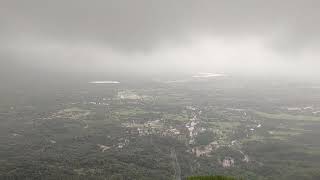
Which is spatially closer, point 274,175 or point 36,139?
point 274,175

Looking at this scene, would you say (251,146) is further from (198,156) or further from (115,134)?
(115,134)

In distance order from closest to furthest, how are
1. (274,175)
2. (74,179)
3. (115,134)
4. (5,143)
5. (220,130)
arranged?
(74,179)
(274,175)
(5,143)
(115,134)
(220,130)

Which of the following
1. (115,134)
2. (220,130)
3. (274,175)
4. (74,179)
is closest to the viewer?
(74,179)

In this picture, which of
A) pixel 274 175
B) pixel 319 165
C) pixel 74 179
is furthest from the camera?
pixel 319 165

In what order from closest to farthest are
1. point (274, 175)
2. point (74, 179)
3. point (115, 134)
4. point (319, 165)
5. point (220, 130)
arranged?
1. point (74, 179)
2. point (274, 175)
3. point (319, 165)
4. point (115, 134)
5. point (220, 130)

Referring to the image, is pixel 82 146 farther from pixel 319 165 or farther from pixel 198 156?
pixel 319 165

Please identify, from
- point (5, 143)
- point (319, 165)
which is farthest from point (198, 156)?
point (5, 143)

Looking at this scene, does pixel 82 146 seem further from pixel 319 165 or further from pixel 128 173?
pixel 319 165

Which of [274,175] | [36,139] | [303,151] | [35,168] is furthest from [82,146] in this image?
[303,151]
